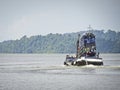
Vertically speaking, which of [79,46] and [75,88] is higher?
[79,46]

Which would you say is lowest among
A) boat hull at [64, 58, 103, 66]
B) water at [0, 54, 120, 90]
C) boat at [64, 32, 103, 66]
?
water at [0, 54, 120, 90]

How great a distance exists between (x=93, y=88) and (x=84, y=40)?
6265 centimetres

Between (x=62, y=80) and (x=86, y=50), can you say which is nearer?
(x=62, y=80)

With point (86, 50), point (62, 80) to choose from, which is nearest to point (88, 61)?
point (86, 50)

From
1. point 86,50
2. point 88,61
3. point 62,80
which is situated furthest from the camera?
point 86,50

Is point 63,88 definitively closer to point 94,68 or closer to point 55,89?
point 55,89

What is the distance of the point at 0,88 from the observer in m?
64.0

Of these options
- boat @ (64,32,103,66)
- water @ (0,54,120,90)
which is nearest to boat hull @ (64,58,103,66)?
boat @ (64,32,103,66)

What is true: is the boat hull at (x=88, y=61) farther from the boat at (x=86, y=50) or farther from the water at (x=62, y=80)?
the water at (x=62, y=80)

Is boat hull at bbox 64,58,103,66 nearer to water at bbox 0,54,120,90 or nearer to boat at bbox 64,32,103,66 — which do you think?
boat at bbox 64,32,103,66

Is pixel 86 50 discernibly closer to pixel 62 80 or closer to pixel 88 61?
pixel 88 61

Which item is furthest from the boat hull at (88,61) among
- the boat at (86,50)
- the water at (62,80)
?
the water at (62,80)

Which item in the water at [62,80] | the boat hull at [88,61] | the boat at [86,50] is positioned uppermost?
the boat at [86,50]

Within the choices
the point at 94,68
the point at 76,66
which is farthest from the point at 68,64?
the point at 94,68
